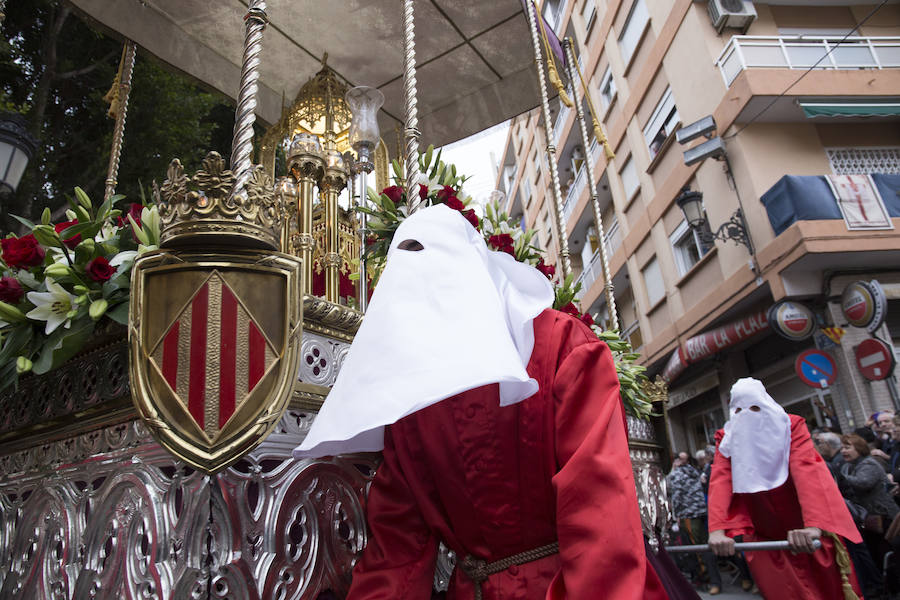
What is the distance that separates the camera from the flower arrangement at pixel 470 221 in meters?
2.54

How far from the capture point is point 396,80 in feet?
15.5

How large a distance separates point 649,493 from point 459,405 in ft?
6.46

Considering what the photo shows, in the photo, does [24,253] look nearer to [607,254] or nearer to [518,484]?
[518,484]

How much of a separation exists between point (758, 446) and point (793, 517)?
51 cm

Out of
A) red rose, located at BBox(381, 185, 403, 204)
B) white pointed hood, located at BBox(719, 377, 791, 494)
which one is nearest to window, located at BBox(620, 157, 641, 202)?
white pointed hood, located at BBox(719, 377, 791, 494)

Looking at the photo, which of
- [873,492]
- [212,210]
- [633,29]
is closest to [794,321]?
[873,492]

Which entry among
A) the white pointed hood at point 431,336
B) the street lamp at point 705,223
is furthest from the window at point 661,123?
the white pointed hood at point 431,336

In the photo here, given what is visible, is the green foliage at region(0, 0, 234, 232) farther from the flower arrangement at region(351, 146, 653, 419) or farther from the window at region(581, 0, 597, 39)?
the window at region(581, 0, 597, 39)

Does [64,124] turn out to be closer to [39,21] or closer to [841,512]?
[39,21]

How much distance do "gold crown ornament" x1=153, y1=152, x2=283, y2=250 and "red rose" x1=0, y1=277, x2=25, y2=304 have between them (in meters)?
0.64

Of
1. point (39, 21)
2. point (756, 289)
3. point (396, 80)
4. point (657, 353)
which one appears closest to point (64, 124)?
point (39, 21)

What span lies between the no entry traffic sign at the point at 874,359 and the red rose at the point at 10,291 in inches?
367

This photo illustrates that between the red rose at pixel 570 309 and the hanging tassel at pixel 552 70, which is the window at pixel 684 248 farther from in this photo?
the red rose at pixel 570 309

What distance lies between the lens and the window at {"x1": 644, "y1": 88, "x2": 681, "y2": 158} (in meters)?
13.2
